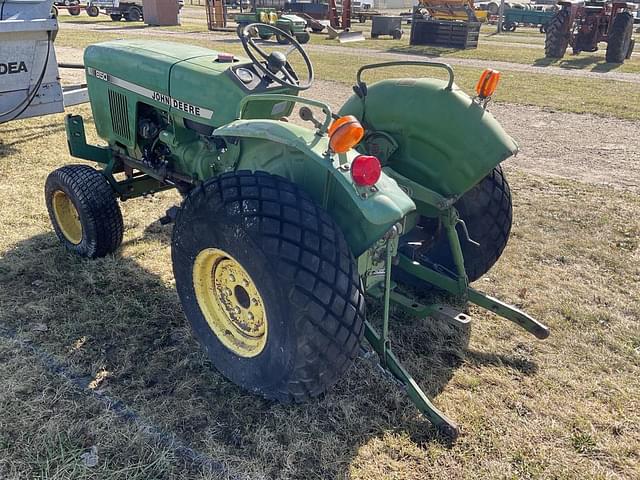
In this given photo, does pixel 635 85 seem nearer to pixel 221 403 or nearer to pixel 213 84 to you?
pixel 213 84

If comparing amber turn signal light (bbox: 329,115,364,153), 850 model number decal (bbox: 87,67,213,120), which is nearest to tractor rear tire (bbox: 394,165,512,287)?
amber turn signal light (bbox: 329,115,364,153)

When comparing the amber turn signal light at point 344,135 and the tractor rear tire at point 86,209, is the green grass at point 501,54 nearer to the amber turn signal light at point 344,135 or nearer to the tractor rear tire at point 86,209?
the tractor rear tire at point 86,209

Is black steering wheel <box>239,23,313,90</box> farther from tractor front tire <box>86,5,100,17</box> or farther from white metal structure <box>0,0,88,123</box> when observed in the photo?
tractor front tire <box>86,5,100,17</box>

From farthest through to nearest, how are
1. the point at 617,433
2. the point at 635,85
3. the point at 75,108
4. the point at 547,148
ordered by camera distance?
the point at 635,85, the point at 75,108, the point at 547,148, the point at 617,433

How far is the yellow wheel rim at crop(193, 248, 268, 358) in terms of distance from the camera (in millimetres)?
2316

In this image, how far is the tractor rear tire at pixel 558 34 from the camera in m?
14.3

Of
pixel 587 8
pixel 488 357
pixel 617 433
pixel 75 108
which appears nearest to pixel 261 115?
pixel 488 357

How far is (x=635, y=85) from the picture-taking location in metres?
10.9

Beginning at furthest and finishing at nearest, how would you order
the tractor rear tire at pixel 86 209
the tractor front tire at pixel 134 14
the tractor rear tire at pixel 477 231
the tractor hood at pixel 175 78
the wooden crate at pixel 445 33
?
the tractor front tire at pixel 134 14 < the wooden crate at pixel 445 33 < the tractor rear tire at pixel 86 209 < the tractor rear tire at pixel 477 231 < the tractor hood at pixel 175 78

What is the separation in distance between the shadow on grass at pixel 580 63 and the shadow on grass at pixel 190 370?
12683mm

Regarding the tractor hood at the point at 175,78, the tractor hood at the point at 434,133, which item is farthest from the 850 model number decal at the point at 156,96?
the tractor hood at the point at 434,133

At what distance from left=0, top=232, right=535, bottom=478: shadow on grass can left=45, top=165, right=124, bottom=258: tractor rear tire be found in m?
0.12

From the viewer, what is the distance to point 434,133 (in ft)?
8.95

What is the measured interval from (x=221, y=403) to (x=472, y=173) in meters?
1.64
